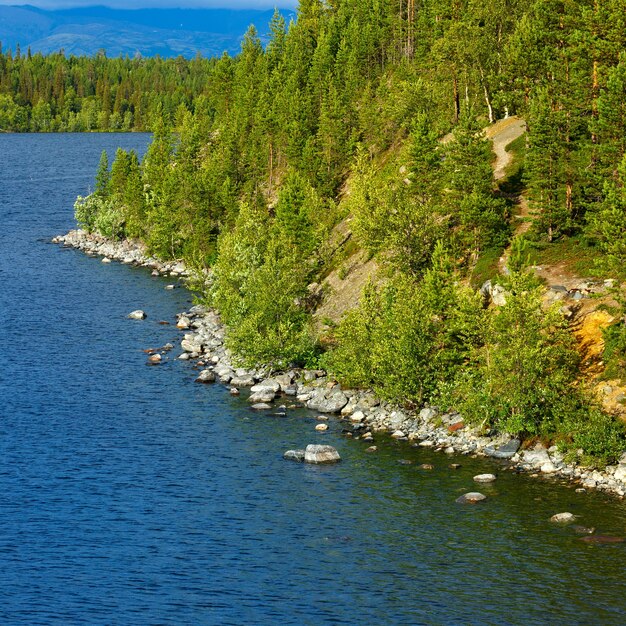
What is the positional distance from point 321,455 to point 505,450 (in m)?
15.0

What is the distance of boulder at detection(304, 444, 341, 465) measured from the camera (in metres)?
69.0

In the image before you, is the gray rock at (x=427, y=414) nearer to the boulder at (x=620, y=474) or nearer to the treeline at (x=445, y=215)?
the treeline at (x=445, y=215)

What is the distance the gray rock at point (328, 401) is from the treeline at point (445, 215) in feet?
7.48

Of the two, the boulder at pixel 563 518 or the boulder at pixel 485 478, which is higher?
the boulder at pixel 485 478

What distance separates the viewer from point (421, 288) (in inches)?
3317

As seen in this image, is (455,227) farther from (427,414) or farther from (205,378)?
(205,378)

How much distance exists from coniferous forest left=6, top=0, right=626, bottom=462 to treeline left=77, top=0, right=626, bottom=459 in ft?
0.84

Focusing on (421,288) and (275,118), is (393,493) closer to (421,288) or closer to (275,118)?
(421,288)

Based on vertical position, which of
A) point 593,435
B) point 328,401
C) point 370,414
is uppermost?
point 593,435

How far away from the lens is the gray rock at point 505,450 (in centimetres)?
6912

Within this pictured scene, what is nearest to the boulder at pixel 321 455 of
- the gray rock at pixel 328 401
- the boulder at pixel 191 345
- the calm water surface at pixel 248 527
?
the calm water surface at pixel 248 527

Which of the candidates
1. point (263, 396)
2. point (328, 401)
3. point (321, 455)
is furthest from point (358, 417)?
point (263, 396)

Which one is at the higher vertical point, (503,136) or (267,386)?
(503,136)

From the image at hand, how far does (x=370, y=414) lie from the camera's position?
79.4 metres
